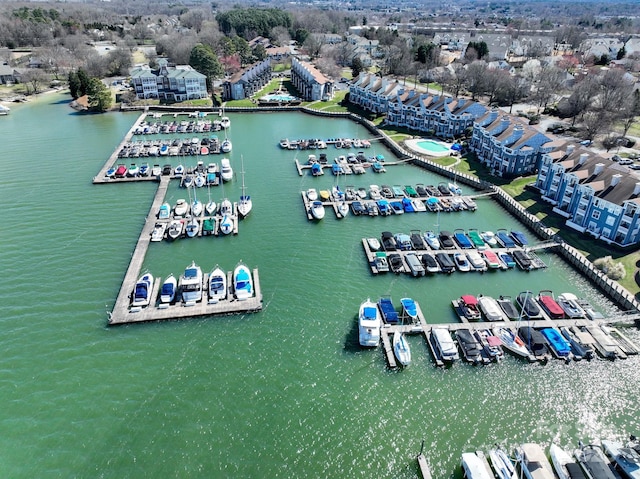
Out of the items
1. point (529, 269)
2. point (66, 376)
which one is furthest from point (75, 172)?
point (529, 269)

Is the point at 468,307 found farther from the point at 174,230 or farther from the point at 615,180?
the point at 174,230

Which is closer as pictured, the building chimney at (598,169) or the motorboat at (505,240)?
the motorboat at (505,240)

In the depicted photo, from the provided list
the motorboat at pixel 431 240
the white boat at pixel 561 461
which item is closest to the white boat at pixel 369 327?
the white boat at pixel 561 461

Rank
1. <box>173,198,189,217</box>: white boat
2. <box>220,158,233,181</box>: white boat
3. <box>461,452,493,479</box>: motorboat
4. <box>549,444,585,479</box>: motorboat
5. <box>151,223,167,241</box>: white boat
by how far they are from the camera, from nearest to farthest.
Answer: <box>461,452,493,479</box>: motorboat → <box>549,444,585,479</box>: motorboat → <box>151,223,167,241</box>: white boat → <box>173,198,189,217</box>: white boat → <box>220,158,233,181</box>: white boat

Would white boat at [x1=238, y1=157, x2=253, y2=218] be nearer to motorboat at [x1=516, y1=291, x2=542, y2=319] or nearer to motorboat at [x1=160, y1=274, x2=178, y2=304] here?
motorboat at [x1=160, y1=274, x2=178, y2=304]

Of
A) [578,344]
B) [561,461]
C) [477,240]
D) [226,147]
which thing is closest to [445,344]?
[561,461]

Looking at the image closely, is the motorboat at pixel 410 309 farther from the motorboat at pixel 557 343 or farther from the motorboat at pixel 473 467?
the motorboat at pixel 473 467

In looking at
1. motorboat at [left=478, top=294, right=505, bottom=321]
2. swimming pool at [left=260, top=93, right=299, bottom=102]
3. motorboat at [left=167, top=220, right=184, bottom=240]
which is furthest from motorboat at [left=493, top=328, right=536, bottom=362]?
swimming pool at [left=260, top=93, right=299, bottom=102]
